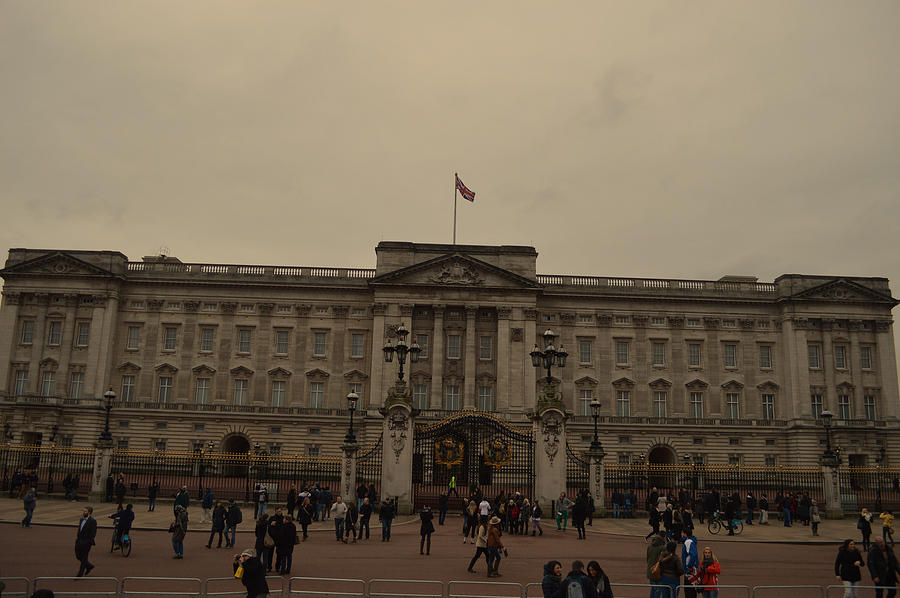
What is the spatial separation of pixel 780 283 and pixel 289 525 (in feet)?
190

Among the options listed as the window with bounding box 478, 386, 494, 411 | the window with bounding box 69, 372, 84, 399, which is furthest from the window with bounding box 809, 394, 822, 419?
the window with bounding box 69, 372, 84, 399

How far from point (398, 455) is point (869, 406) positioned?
1960 inches

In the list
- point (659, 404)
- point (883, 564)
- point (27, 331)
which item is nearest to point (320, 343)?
point (27, 331)

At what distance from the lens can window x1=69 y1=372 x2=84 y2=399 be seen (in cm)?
6012

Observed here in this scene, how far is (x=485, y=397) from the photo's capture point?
60.5 metres

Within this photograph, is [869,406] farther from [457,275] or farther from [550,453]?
[550,453]

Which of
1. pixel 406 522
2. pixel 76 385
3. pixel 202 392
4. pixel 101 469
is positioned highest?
pixel 76 385

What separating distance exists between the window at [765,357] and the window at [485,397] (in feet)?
79.2

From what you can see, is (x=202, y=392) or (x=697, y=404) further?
(x=697, y=404)

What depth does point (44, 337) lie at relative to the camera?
201 feet

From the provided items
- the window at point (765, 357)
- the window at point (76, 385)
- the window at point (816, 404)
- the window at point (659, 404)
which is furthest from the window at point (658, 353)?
the window at point (76, 385)

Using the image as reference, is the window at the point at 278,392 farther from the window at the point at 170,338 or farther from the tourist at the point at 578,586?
the tourist at the point at 578,586

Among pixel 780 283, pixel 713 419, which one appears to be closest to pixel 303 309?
pixel 713 419

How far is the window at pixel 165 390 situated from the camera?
201 ft
